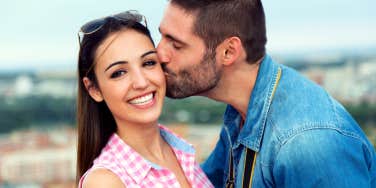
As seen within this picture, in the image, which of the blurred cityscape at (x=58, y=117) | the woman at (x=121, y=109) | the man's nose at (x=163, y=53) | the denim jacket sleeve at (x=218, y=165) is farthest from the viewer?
the blurred cityscape at (x=58, y=117)

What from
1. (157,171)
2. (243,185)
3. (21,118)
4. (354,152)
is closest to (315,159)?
(354,152)

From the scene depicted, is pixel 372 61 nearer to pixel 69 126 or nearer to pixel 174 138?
pixel 69 126

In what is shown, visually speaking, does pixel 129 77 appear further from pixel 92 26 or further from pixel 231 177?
pixel 231 177

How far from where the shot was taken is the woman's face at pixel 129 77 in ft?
4.49

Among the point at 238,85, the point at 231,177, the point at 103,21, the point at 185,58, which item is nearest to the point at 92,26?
the point at 103,21

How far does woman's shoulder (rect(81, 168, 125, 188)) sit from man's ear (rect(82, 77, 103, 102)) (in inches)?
7.7

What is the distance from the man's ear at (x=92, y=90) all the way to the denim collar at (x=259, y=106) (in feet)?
1.18

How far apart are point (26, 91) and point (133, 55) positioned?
1171 inches

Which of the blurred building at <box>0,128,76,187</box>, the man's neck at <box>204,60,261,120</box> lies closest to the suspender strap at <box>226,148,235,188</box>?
the man's neck at <box>204,60,261,120</box>

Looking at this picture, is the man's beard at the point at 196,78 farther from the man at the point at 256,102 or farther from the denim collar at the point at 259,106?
the denim collar at the point at 259,106

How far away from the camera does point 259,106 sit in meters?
1.43

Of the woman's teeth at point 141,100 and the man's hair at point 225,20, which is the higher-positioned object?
the man's hair at point 225,20

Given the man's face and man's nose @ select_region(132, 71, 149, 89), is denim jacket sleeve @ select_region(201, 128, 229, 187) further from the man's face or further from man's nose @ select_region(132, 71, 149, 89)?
man's nose @ select_region(132, 71, 149, 89)

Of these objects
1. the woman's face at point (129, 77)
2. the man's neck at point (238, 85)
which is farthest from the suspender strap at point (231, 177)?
the woman's face at point (129, 77)
